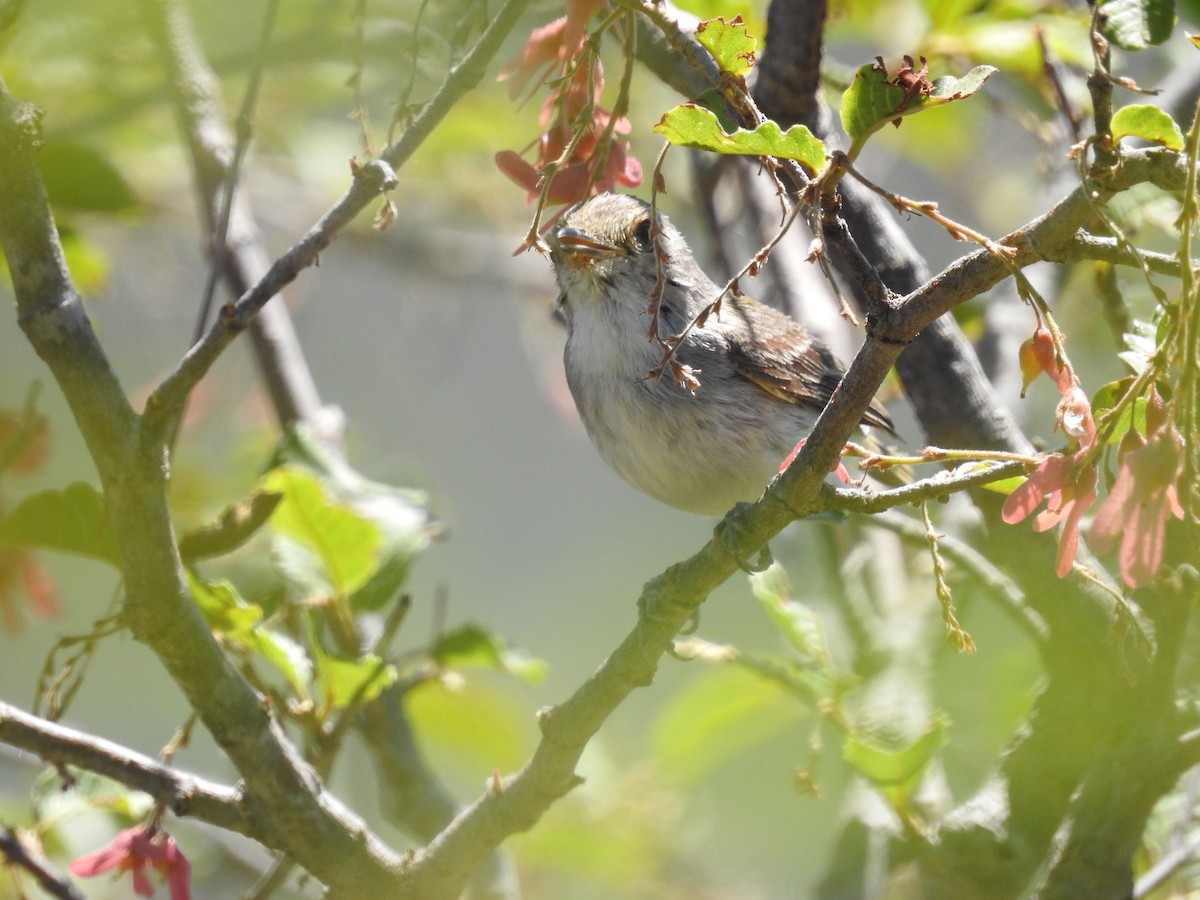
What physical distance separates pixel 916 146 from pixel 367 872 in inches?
117

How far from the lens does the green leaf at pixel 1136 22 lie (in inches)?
48.9

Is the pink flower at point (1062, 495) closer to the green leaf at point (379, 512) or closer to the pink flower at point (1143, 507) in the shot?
the pink flower at point (1143, 507)

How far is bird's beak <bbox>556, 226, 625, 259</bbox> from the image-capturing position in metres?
2.65

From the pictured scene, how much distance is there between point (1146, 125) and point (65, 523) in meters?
1.50

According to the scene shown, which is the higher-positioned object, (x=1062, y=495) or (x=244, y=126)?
(x=244, y=126)

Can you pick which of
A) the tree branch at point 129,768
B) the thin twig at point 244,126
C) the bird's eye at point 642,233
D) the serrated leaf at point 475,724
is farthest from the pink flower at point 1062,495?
the serrated leaf at point 475,724

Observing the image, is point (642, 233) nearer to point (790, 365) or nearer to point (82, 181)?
point (790, 365)

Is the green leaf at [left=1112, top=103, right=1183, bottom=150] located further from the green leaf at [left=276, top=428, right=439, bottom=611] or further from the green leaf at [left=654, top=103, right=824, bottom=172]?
the green leaf at [left=276, top=428, right=439, bottom=611]

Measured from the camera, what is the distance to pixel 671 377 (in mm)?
2670

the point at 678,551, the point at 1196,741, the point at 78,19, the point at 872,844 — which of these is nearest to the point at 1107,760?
the point at 1196,741

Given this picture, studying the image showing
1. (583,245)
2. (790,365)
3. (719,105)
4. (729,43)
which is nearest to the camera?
(729,43)

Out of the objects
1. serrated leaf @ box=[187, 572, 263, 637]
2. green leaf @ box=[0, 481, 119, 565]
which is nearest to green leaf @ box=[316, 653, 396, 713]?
serrated leaf @ box=[187, 572, 263, 637]

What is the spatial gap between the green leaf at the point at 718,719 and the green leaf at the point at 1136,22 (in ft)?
5.33

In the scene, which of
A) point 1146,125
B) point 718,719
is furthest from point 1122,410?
point 718,719
